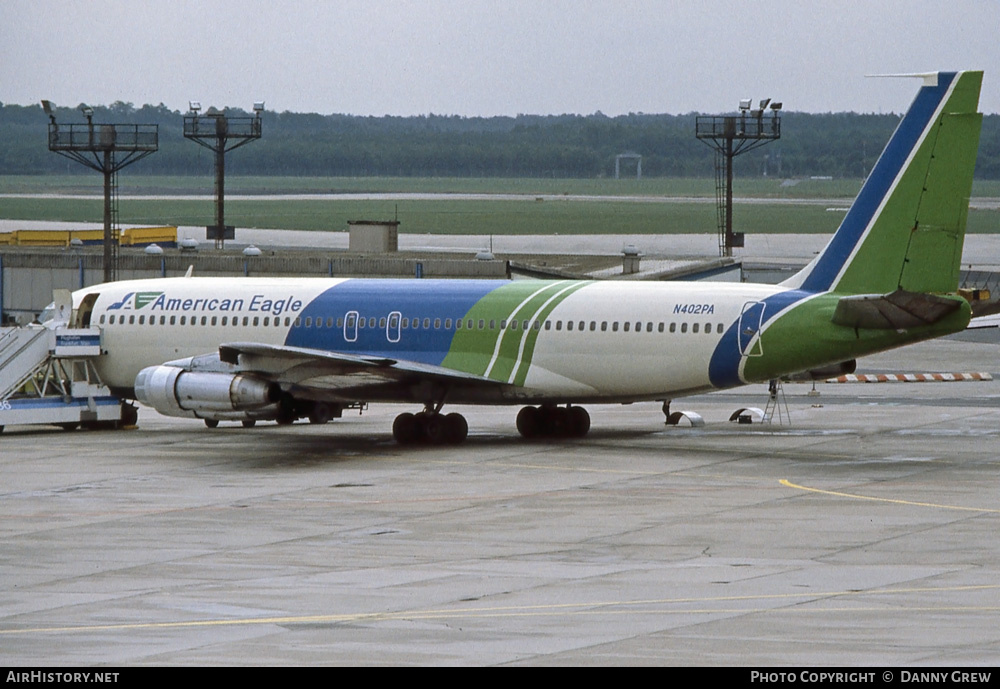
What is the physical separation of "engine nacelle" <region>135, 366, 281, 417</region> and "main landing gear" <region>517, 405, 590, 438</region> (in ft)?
21.7

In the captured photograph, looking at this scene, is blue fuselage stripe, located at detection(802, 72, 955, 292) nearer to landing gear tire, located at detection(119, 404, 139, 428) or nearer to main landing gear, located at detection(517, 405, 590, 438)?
main landing gear, located at detection(517, 405, 590, 438)

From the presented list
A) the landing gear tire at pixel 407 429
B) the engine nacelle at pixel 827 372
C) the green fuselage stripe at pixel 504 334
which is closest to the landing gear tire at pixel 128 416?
the landing gear tire at pixel 407 429

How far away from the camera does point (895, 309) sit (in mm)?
35438

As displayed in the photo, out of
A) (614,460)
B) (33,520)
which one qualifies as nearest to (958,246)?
(614,460)

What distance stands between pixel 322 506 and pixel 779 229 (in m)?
110

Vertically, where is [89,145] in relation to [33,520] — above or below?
above

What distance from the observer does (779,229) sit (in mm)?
136125

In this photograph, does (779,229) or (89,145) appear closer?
(89,145)

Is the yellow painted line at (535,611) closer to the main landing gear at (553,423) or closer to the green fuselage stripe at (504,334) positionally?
the green fuselage stripe at (504,334)

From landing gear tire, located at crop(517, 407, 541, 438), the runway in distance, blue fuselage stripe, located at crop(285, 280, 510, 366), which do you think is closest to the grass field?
the runway in distance

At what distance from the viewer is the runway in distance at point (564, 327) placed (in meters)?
35.5

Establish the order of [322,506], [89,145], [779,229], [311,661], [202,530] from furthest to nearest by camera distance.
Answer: [779,229]
[89,145]
[322,506]
[202,530]
[311,661]

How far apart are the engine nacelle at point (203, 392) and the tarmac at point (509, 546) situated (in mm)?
1205

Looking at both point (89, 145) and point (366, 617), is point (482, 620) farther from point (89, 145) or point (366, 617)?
point (89, 145)
